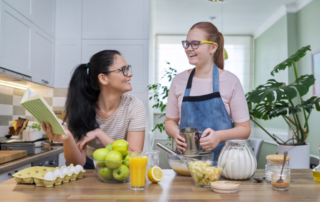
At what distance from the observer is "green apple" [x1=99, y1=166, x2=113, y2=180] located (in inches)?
43.4

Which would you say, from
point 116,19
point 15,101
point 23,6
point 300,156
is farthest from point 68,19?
point 300,156

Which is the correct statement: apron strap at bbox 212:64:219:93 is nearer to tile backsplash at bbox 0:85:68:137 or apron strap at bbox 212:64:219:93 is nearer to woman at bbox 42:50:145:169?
woman at bbox 42:50:145:169

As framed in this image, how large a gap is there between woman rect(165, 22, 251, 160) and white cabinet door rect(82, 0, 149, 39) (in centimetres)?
186

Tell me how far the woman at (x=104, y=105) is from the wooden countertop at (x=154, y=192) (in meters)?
0.53

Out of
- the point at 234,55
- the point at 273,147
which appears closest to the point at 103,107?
the point at 273,147

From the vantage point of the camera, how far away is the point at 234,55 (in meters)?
6.53

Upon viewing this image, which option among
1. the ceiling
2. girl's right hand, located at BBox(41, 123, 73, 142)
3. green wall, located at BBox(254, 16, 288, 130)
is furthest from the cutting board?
green wall, located at BBox(254, 16, 288, 130)

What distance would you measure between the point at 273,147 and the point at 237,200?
496 cm

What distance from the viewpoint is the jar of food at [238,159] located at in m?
1.14

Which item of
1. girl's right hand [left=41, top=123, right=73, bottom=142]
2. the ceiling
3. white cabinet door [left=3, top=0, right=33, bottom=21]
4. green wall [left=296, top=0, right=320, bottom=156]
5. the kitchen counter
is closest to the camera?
girl's right hand [left=41, top=123, right=73, bottom=142]

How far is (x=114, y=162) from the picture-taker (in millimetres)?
1057

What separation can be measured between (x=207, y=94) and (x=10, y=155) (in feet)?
4.73

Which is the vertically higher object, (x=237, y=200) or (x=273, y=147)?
(x=237, y=200)

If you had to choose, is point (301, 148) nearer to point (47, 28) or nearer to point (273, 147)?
point (273, 147)
